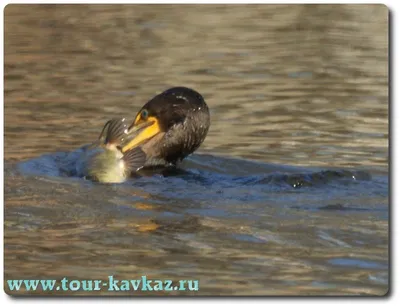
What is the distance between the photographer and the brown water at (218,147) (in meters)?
7.07

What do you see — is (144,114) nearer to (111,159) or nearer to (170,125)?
(170,125)

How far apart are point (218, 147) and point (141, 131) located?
75 cm

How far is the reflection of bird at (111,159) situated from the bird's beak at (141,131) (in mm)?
67

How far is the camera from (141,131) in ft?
29.6

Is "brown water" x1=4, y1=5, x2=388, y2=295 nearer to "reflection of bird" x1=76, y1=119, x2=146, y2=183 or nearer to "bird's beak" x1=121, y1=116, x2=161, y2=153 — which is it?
"reflection of bird" x1=76, y1=119, x2=146, y2=183

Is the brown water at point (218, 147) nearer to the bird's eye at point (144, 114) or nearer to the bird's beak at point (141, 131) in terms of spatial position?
the bird's beak at point (141, 131)

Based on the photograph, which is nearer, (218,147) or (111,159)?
(111,159)

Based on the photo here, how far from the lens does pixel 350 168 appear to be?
865 centimetres

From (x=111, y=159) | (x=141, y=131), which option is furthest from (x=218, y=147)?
(x=111, y=159)

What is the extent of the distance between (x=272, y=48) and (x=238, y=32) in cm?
37

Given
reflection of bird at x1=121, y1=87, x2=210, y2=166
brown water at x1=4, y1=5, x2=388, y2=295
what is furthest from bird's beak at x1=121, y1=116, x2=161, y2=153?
brown water at x1=4, y1=5, x2=388, y2=295

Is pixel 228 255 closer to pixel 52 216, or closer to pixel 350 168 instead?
pixel 52 216

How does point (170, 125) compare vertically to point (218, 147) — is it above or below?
above

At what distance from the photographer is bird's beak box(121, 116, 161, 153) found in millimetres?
8992
